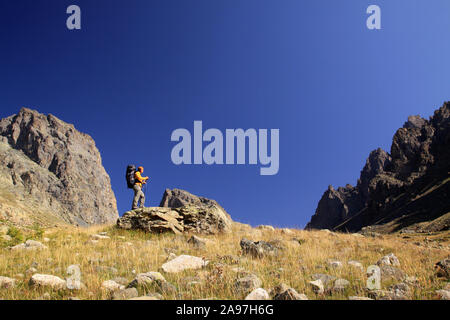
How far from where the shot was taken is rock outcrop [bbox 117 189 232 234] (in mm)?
14500

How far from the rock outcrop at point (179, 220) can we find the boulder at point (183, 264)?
22.4 ft

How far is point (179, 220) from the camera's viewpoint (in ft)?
52.1

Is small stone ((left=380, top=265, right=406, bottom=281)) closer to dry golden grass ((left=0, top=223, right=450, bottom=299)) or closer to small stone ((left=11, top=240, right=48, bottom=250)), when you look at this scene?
dry golden grass ((left=0, top=223, right=450, bottom=299))

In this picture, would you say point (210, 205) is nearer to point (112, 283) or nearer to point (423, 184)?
point (112, 283)

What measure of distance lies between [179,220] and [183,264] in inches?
342

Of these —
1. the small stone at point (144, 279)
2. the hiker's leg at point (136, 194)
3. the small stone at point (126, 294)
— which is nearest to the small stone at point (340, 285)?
the small stone at point (144, 279)

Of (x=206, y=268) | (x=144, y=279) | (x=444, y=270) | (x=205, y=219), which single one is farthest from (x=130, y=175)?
(x=444, y=270)

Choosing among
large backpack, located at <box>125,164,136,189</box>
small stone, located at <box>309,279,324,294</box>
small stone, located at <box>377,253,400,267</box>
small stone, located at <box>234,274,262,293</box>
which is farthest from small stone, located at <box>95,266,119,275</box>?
large backpack, located at <box>125,164,136,189</box>

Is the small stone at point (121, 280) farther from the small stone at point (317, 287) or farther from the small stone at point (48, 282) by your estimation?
the small stone at point (317, 287)

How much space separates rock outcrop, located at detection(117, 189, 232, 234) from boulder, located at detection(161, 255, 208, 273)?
682 cm

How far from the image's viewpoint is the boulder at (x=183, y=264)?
703 centimetres

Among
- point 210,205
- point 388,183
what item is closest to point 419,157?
point 388,183

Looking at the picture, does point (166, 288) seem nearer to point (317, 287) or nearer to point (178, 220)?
point (317, 287)
